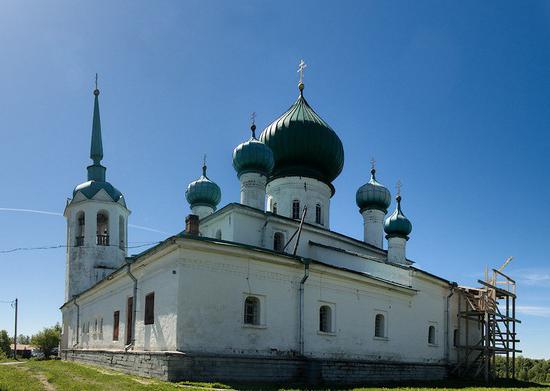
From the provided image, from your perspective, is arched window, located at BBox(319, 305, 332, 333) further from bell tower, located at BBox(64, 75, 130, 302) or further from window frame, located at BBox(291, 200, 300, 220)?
bell tower, located at BBox(64, 75, 130, 302)

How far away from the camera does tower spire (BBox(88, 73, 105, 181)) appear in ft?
92.2

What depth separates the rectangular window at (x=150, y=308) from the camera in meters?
15.8

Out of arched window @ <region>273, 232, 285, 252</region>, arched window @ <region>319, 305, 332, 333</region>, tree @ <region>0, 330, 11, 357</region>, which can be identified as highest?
arched window @ <region>273, 232, 285, 252</region>

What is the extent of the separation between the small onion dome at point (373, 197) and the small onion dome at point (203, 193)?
721cm

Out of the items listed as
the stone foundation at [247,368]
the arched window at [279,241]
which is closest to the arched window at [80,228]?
the stone foundation at [247,368]

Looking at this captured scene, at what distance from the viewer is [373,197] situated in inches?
1052

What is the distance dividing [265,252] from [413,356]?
957 cm

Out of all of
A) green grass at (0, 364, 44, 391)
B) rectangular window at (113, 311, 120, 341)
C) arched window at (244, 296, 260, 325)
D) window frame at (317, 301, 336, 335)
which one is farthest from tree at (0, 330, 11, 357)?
arched window at (244, 296, 260, 325)

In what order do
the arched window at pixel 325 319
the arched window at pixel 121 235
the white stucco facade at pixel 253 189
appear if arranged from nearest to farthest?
the arched window at pixel 325 319 → the white stucco facade at pixel 253 189 → the arched window at pixel 121 235

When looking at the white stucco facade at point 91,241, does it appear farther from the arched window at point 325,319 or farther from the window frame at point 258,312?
the window frame at point 258,312

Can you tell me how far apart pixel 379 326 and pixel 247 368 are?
7.53 m

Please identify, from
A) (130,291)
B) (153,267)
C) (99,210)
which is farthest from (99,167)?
(153,267)

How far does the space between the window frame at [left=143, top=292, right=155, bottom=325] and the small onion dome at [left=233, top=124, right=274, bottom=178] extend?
299 inches

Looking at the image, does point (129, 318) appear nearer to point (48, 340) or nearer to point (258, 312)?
point (258, 312)
